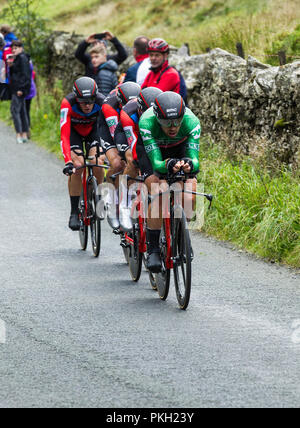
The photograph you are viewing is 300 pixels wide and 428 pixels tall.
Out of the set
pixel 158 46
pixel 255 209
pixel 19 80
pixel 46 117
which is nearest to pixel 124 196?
pixel 255 209

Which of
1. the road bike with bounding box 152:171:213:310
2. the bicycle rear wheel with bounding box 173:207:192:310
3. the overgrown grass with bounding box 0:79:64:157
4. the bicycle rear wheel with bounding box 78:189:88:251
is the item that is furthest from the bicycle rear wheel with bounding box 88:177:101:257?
the overgrown grass with bounding box 0:79:64:157

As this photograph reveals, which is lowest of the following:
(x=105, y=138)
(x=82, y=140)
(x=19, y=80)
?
(x=19, y=80)

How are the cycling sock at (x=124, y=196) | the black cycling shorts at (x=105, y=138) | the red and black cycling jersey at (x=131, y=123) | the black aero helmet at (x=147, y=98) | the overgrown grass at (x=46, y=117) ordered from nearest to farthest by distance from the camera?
the black aero helmet at (x=147, y=98)
the red and black cycling jersey at (x=131, y=123)
the cycling sock at (x=124, y=196)
the black cycling shorts at (x=105, y=138)
the overgrown grass at (x=46, y=117)

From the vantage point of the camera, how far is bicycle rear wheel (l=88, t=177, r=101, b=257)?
9.57 metres

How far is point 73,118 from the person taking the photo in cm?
999

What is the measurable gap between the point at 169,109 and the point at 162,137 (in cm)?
44

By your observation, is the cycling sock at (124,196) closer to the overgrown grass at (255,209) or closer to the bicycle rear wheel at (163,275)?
the bicycle rear wheel at (163,275)

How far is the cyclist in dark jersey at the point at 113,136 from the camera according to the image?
9125mm

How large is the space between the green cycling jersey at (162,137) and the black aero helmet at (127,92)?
5.21 feet

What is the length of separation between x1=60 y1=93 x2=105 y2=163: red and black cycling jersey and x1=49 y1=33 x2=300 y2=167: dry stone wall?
2632 millimetres

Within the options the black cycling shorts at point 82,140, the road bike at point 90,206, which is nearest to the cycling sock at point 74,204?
the road bike at point 90,206

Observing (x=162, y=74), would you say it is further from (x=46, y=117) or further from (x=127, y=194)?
(x=46, y=117)

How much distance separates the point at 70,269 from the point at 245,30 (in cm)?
907

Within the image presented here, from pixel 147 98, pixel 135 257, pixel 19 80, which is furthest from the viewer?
Answer: pixel 19 80
